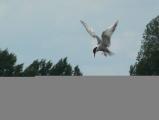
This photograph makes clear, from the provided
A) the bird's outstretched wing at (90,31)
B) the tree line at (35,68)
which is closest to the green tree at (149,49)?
the tree line at (35,68)

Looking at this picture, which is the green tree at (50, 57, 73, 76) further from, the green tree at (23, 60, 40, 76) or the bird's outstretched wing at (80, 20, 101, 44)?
the bird's outstretched wing at (80, 20, 101, 44)

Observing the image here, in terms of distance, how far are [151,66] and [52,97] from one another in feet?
213

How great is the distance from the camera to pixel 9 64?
91.2 m

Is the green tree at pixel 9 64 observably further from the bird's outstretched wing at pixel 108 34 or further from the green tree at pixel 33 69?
the bird's outstretched wing at pixel 108 34

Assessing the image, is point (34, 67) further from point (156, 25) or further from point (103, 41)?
point (103, 41)

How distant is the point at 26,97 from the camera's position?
24.9 metres

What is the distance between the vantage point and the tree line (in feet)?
292

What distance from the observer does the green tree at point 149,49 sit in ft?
293

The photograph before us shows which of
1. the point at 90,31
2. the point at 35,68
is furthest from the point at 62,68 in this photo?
the point at 90,31

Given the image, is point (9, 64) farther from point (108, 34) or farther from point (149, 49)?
point (108, 34)

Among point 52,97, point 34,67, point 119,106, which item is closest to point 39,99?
point 52,97

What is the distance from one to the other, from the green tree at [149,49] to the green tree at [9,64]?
31.3ft

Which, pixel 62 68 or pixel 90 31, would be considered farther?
pixel 62 68

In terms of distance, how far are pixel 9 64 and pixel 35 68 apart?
4.44 metres
